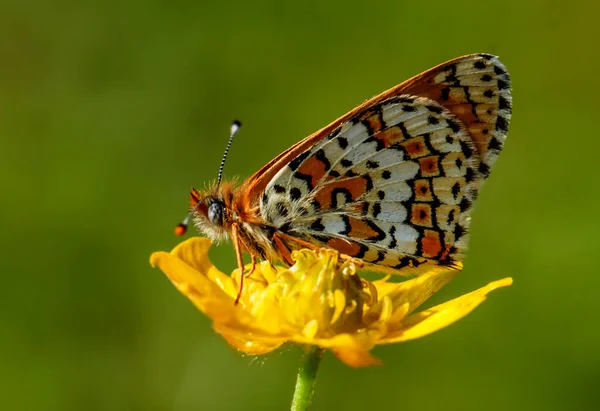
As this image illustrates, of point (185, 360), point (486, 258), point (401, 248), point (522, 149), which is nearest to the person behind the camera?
point (401, 248)

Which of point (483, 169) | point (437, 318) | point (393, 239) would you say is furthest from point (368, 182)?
point (437, 318)

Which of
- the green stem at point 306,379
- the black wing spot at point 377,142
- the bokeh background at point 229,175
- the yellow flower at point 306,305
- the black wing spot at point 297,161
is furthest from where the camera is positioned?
the bokeh background at point 229,175

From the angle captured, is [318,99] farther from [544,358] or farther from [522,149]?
[544,358]

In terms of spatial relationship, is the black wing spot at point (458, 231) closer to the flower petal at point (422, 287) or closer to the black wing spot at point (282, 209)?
the flower petal at point (422, 287)

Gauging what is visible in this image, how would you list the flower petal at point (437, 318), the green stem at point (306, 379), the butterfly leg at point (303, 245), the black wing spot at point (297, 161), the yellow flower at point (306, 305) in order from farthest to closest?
the black wing spot at point (297, 161) → the butterfly leg at point (303, 245) → the yellow flower at point (306, 305) → the flower petal at point (437, 318) → the green stem at point (306, 379)

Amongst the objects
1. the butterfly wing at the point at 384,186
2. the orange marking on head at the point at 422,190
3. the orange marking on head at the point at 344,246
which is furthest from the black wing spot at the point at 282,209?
the orange marking on head at the point at 422,190

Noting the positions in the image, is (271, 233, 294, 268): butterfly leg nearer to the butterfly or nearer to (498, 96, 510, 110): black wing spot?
the butterfly

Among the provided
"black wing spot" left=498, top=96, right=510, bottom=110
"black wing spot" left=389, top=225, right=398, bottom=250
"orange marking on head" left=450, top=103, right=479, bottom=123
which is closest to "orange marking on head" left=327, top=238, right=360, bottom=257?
"black wing spot" left=389, top=225, right=398, bottom=250

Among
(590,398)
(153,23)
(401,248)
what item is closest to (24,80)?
(153,23)
